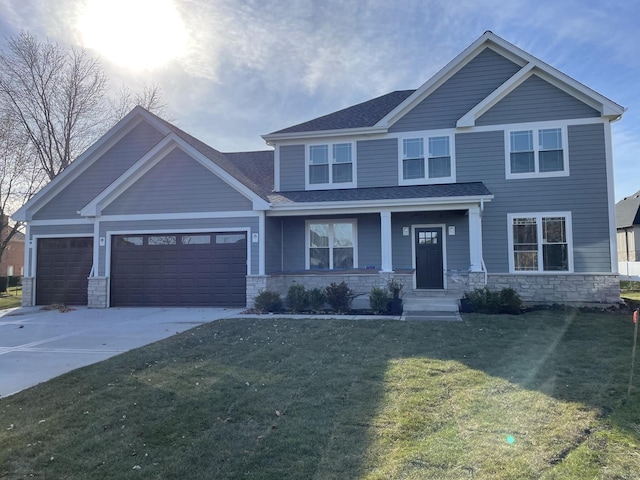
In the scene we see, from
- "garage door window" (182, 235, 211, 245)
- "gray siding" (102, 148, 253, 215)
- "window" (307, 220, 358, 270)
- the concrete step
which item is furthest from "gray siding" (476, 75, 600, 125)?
"garage door window" (182, 235, 211, 245)

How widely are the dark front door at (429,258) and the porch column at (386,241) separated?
1.69 meters

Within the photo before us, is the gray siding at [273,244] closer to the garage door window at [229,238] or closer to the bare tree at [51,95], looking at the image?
the garage door window at [229,238]

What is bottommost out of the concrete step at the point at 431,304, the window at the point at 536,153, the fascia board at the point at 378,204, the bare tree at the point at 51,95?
the concrete step at the point at 431,304

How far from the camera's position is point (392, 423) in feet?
13.1

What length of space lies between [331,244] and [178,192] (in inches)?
213

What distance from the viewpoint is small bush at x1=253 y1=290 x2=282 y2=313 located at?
11.9 m

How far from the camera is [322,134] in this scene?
46.9ft

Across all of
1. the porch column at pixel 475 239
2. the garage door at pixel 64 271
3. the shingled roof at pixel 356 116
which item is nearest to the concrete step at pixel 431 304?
the porch column at pixel 475 239

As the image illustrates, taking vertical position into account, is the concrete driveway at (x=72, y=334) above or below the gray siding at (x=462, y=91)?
below

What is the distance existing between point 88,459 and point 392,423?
8.89ft

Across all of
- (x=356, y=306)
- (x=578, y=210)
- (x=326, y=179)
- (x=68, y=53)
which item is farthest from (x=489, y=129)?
(x=68, y=53)

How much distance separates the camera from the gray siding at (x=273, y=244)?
43.2 ft

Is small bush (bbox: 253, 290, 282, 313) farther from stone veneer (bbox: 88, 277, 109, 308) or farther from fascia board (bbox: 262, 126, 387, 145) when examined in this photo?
fascia board (bbox: 262, 126, 387, 145)

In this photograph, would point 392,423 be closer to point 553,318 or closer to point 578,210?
point 553,318
